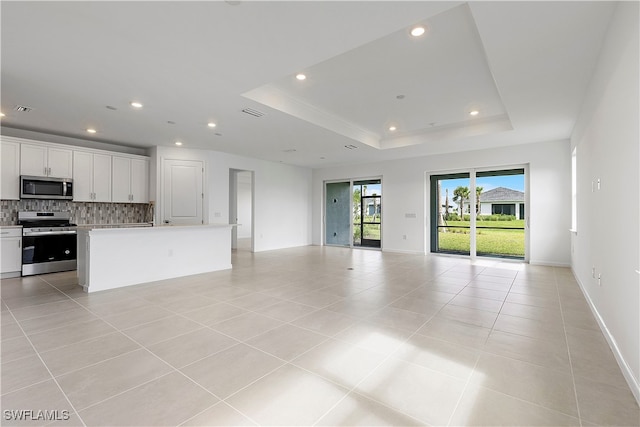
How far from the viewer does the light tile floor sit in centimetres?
176

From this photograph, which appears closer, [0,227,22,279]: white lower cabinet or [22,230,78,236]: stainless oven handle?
[0,227,22,279]: white lower cabinet

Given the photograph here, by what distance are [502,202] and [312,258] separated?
4.98 metres

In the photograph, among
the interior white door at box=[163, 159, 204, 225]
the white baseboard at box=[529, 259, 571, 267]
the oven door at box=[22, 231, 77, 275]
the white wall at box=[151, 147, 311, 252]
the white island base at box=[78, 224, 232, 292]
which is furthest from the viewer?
the white wall at box=[151, 147, 311, 252]

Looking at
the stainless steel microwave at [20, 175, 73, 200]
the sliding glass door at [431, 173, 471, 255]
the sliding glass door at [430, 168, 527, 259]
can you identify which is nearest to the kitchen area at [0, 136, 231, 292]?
the stainless steel microwave at [20, 175, 73, 200]

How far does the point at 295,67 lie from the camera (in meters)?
3.27

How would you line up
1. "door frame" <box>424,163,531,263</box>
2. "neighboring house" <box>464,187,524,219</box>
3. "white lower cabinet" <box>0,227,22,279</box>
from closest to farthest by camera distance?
"white lower cabinet" <box>0,227,22,279</box>
"door frame" <box>424,163,531,263</box>
"neighboring house" <box>464,187,524,219</box>

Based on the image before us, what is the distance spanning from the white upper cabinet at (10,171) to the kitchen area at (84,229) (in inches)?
0.5

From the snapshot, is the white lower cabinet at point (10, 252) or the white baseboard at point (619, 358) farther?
the white lower cabinet at point (10, 252)

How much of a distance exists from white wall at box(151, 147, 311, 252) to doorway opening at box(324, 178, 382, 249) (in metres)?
0.86

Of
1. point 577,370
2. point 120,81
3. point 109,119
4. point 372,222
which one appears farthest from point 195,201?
point 577,370

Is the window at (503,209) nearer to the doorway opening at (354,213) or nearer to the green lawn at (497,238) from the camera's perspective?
the green lawn at (497,238)

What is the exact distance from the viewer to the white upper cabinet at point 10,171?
5207 millimetres

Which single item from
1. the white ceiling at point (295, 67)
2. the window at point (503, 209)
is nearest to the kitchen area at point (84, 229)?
the white ceiling at point (295, 67)

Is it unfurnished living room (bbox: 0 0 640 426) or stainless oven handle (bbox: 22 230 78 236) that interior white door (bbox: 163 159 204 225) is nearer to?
unfurnished living room (bbox: 0 0 640 426)
